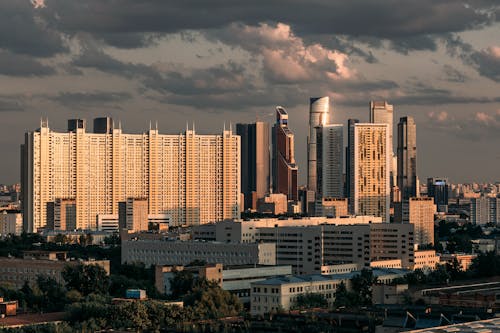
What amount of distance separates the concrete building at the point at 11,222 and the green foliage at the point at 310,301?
71.6 m

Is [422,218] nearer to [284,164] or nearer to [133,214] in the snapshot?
[133,214]

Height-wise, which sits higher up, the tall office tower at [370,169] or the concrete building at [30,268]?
the tall office tower at [370,169]

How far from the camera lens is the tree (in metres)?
56.4

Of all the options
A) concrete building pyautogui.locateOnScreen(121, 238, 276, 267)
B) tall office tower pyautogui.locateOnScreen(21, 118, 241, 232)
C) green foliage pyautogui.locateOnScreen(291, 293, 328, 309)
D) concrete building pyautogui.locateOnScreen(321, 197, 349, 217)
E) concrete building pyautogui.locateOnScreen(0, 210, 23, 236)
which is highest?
tall office tower pyautogui.locateOnScreen(21, 118, 241, 232)

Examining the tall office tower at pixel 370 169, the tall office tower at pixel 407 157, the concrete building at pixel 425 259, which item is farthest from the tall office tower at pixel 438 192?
the concrete building at pixel 425 259

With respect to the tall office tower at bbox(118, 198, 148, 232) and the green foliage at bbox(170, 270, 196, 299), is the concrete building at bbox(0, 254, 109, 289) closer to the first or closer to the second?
the green foliage at bbox(170, 270, 196, 299)

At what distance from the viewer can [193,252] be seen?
77812 millimetres

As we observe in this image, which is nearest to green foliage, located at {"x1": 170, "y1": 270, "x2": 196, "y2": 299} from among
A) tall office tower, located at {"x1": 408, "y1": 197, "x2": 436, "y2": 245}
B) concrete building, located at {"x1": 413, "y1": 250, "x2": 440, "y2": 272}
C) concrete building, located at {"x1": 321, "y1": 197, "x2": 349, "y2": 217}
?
concrete building, located at {"x1": 413, "y1": 250, "x2": 440, "y2": 272}

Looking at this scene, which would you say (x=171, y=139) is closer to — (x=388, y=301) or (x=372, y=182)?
(x=372, y=182)

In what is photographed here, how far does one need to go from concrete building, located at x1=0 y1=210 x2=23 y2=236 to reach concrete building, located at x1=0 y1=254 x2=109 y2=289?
174ft

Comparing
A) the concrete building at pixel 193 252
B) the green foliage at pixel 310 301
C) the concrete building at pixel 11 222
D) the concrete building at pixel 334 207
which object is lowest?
the green foliage at pixel 310 301

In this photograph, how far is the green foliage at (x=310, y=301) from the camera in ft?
169

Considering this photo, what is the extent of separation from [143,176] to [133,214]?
10.3 meters

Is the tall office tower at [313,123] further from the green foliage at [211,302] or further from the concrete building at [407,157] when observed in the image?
the green foliage at [211,302]
